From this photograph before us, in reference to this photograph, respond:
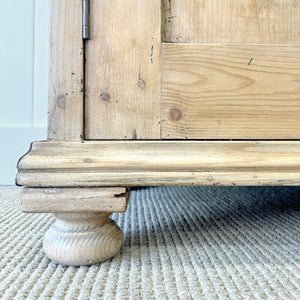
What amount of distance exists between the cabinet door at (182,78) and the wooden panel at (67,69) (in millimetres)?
11

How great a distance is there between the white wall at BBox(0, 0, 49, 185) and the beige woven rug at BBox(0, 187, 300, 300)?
1.21 ft

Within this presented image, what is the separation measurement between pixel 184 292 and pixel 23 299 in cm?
14

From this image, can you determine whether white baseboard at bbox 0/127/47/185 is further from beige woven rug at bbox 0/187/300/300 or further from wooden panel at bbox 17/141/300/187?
wooden panel at bbox 17/141/300/187

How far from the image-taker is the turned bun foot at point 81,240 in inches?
13.3

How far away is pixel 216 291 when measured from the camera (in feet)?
0.98

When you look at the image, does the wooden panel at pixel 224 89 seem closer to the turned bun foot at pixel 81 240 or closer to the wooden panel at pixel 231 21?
the wooden panel at pixel 231 21

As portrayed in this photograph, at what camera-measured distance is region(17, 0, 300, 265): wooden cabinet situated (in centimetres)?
35

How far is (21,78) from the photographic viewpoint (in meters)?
0.95

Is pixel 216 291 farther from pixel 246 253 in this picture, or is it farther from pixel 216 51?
pixel 216 51

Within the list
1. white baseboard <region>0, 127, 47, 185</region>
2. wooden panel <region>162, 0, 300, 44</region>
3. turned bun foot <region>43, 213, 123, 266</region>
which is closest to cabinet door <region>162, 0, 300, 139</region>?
wooden panel <region>162, 0, 300, 44</region>

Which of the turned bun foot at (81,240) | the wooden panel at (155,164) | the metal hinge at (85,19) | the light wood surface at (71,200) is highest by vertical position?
the metal hinge at (85,19)

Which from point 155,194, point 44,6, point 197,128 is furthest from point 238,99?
point 44,6

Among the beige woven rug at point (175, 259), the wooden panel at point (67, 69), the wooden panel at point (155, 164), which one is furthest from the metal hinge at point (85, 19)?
the beige woven rug at point (175, 259)

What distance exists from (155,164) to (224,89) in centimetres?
12
